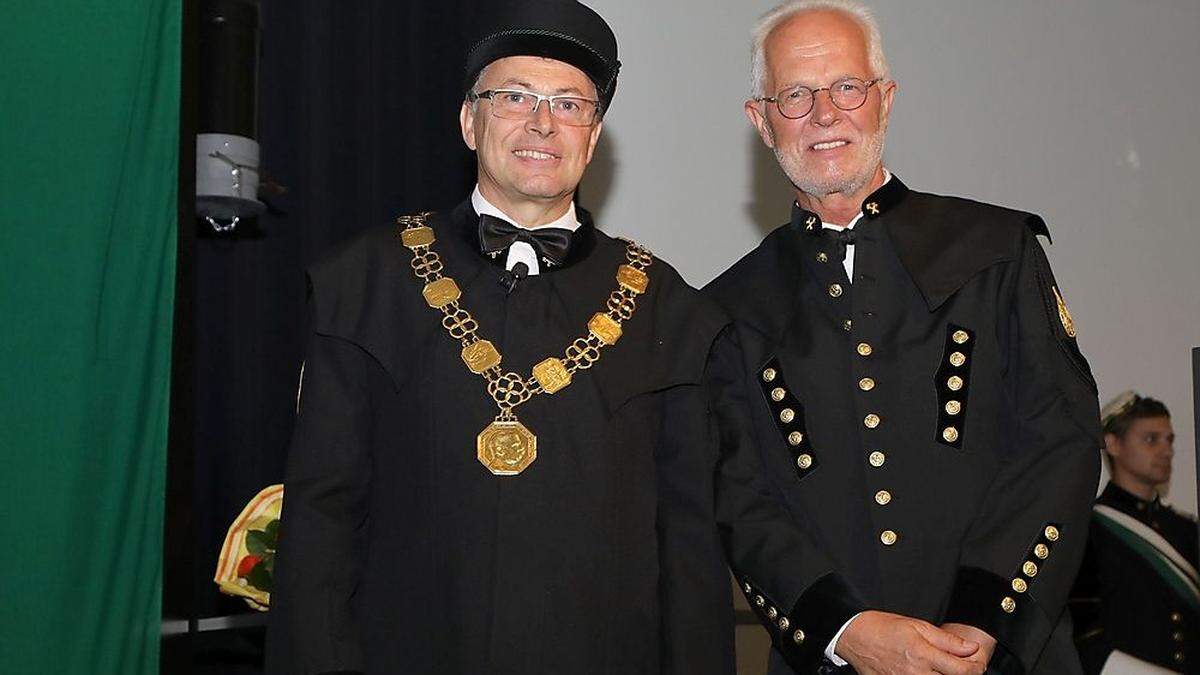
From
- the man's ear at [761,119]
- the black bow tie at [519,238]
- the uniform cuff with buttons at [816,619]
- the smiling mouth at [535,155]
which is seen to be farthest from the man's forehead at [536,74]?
the uniform cuff with buttons at [816,619]

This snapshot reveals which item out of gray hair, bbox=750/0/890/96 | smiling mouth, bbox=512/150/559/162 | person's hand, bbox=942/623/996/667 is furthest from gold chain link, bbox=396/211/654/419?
person's hand, bbox=942/623/996/667

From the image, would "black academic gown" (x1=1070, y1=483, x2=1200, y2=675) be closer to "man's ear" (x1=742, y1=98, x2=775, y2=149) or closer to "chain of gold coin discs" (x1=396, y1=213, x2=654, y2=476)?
"man's ear" (x1=742, y1=98, x2=775, y2=149)

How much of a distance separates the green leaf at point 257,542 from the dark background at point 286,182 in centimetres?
36

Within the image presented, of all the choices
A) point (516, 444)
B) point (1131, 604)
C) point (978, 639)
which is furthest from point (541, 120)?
point (1131, 604)

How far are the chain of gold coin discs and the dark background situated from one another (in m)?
1.39

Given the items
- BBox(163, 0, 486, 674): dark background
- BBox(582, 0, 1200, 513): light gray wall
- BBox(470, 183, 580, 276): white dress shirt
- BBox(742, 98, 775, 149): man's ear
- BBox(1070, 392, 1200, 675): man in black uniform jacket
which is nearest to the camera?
BBox(470, 183, 580, 276): white dress shirt

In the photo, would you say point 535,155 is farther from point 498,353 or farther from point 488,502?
point 488,502

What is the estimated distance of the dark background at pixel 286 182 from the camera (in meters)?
3.54

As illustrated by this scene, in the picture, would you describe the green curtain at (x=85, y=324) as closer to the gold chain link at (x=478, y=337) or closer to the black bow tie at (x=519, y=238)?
the gold chain link at (x=478, y=337)

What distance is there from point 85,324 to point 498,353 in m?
0.79

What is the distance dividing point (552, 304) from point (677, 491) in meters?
0.37

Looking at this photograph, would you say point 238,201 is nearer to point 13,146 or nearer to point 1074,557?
point 13,146

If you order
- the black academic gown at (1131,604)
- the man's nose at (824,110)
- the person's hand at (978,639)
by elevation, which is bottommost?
the black academic gown at (1131,604)

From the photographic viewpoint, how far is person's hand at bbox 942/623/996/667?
2.08 metres
